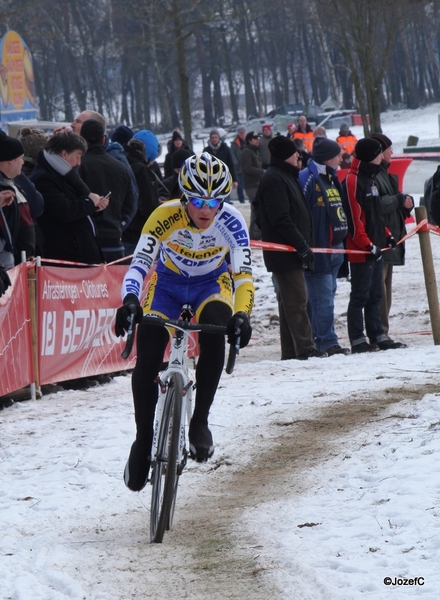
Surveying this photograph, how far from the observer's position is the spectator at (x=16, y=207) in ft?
25.7

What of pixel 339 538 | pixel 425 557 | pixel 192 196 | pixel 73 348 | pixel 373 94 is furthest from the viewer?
pixel 373 94

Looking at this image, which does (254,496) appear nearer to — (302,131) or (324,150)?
(324,150)

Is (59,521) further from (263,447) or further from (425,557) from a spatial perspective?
(425,557)

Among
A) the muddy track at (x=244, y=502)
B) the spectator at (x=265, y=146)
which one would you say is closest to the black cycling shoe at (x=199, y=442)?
the muddy track at (x=244, y=502)

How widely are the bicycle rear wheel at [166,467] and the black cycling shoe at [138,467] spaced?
27 cm

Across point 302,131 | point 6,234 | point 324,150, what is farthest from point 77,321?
point 302,131

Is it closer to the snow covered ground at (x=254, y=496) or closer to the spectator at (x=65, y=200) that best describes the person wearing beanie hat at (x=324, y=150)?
the snow covered ground at (x=254, y=496)

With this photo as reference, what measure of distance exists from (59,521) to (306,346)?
4694 millimetres

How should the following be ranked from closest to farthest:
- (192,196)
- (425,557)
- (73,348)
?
(425,557) → (192,196) → (73,348)

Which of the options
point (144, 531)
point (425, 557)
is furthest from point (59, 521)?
point (425, 557)

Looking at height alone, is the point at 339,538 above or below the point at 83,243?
below

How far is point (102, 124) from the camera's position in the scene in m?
9.70

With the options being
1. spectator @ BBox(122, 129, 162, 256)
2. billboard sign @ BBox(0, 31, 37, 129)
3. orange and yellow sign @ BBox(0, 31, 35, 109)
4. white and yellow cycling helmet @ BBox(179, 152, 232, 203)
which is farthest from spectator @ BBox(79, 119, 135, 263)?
orange and yellow sign @ BBox(0, 31, 35, 109)

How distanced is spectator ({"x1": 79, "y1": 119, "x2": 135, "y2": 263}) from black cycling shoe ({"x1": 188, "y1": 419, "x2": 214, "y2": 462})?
4423 millimetres
